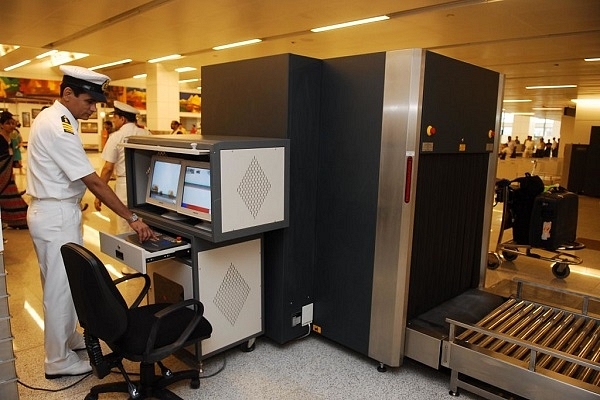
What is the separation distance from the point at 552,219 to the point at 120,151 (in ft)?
14.2

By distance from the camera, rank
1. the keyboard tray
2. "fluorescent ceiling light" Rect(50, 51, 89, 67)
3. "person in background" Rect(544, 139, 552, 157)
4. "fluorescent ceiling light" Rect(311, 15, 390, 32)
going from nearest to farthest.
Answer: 1. the keyboard tray
2. "fluorescent ceiling light" Rect(311, 15, 390, 32)
3. "fluorescent ceiling light" Rect(50, 51, 89, 67)
4. "person in background" Rect(544, 139, 552, 157)

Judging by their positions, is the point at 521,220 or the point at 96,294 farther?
the point at 521,220

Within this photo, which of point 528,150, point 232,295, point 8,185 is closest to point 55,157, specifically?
point 232,295

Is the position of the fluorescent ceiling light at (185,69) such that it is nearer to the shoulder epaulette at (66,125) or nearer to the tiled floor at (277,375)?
the tiled floor at (277,375)

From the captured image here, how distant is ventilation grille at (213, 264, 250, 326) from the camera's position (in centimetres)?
270

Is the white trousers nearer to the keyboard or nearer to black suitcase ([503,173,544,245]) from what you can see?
the keyboard

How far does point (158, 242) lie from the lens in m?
2.52

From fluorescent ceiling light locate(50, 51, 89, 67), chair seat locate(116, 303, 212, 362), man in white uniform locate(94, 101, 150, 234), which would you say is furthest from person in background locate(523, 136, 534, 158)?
chair seat locate(116, 303, 212, 362)

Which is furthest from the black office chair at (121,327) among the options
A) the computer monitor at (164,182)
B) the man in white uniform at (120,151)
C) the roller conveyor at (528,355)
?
the man in white uniform at (120,151)

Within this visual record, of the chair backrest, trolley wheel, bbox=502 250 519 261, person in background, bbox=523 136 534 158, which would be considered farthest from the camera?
person in background, bbox=523 136 534 158

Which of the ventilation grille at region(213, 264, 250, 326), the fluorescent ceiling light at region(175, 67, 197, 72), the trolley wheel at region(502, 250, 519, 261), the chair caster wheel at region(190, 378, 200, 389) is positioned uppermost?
the fluorescent ceiling light at region(175, 67, 197, 72)

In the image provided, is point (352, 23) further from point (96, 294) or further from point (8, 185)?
point (96, 294)

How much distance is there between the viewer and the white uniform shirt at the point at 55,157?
241 cm

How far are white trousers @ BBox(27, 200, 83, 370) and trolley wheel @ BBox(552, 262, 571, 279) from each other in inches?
186
